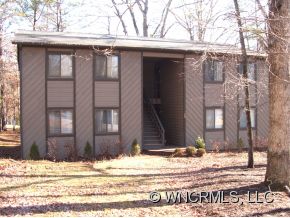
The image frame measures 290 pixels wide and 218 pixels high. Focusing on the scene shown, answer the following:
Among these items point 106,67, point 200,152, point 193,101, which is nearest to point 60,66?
point 106,67

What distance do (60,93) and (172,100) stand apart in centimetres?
695

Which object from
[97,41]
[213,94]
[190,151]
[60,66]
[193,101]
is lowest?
[190,151]

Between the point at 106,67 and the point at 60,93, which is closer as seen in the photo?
the point at 60,93

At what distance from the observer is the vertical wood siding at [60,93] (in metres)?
19.5

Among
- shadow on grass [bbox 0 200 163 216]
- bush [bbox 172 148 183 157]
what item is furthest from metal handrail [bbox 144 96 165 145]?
shadow on grass [bbox 0 200 163 216]

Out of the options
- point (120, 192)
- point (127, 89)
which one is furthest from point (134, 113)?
point (120, 192)

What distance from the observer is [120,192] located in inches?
432

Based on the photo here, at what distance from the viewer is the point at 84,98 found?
20.1 metres

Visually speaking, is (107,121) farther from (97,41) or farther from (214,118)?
(214,118)

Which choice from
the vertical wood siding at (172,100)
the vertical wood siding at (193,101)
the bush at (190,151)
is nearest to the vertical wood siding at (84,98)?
the bush at (190,151)

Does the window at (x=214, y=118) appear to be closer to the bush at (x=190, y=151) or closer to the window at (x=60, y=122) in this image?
the bush at (x=190, y=151)

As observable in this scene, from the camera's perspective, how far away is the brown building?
63.1ft

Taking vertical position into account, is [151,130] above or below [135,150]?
above

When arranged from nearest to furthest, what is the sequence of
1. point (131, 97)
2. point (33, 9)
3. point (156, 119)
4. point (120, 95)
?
point (120, 95), point (131, 97), point (156, 119), point (33, 9)
